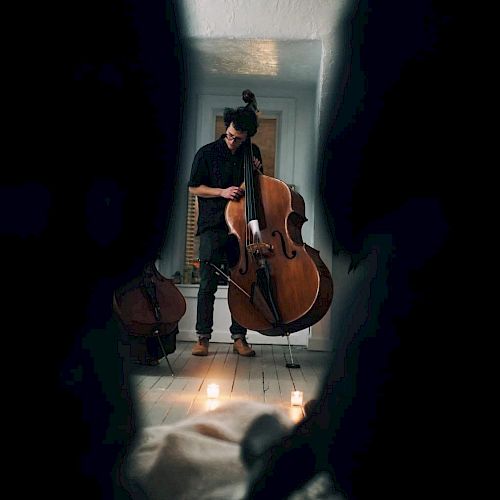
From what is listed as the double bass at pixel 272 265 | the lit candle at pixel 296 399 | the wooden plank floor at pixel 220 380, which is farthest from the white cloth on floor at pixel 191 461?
the double bass at pixel 272 265

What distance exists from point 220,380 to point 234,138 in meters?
0.84

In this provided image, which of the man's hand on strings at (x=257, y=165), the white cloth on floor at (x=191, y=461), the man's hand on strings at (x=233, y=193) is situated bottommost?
the white cloth on floor at (x=191, y=461)

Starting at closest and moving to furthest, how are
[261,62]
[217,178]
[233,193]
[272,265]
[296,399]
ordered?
1. [296,399]
2. [272,265]
3. [233,193]
4. [217,178]
5. [261,62]

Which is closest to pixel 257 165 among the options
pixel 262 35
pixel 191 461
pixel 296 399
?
pixel 262 35

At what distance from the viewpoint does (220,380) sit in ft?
5.00

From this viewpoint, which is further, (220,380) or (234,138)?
(234,138)

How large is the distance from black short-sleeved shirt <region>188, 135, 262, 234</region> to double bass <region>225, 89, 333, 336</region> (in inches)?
5.1

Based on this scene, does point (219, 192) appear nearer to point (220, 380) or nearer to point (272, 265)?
point (272, 265)

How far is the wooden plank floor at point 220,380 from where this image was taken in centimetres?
110

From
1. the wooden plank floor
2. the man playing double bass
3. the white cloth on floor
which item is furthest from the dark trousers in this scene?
the white cloth on floor

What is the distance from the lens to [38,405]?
1.00 feet

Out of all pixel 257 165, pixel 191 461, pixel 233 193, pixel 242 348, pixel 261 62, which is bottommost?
pixel 242 348

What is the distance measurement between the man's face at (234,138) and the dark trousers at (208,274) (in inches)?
12.1

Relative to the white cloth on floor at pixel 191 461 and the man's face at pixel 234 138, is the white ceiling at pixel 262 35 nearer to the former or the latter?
the man's face at pixel 234 138
